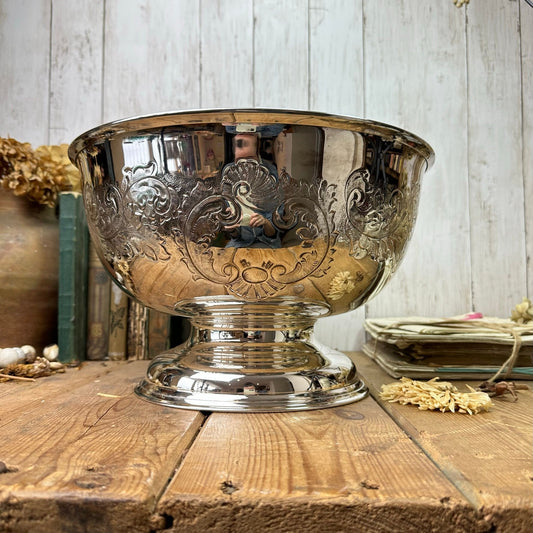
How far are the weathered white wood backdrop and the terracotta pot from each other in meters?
0.31

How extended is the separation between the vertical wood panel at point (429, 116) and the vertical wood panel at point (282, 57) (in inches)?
6.1

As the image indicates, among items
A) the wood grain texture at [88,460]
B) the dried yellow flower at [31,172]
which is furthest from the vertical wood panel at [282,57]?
the wood grain texture at [88,460]

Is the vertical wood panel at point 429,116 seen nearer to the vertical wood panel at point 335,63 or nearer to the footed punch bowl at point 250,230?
the vertical wood panel at point 335,63

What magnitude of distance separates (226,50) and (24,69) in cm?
49

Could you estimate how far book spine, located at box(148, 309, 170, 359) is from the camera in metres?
1.05

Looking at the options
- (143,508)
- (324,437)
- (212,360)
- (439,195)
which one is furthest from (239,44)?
(143,508)

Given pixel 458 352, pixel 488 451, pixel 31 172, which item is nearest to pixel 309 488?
pixel 488 451

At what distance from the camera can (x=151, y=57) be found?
4.10 ft

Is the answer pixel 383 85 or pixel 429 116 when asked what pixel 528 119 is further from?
Result: pixel 383 85

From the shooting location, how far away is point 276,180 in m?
0.61

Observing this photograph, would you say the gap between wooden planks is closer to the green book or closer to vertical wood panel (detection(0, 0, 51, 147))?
the green book

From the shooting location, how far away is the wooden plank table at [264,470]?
0.37 metres

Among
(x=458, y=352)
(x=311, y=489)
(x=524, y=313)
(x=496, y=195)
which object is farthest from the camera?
(x=496, y=195)

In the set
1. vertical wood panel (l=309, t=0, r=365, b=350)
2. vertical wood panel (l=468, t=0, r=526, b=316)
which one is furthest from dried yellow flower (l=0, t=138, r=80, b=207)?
vertical wood panel (l=468, t=0, r=526, b=316)
